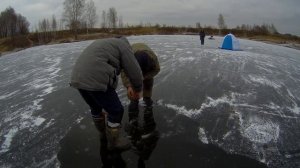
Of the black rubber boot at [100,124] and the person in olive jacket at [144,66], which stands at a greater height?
the person in olive jacket at [144,66]

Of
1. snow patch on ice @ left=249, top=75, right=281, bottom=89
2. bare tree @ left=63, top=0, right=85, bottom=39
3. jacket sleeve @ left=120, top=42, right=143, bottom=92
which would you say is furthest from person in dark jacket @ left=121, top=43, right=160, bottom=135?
bare tree @ left=63, top=0, right=85, bottom=39

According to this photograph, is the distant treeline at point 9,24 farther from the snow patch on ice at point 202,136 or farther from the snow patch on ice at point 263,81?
the snow patch on ice at point 202,136

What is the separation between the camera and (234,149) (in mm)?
3697

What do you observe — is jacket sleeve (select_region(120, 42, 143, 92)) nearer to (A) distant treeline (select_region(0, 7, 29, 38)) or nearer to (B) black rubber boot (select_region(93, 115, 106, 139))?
(B) black rubber boot (select_region(93, 115, 106, 139))

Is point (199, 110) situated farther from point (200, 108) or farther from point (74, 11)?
point (74, 11)

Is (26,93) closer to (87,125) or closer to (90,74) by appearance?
(87,125)

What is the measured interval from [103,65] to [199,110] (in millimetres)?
2262

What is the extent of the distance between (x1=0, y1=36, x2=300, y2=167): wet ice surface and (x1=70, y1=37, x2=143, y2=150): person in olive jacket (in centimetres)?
70

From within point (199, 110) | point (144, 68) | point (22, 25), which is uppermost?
point (22, 25)

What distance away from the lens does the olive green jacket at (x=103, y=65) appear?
327 centimetres

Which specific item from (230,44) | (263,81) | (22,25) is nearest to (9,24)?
(22,25)

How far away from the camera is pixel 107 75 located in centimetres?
331

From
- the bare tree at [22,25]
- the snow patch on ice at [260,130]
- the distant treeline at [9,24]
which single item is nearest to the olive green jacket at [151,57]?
the snow patch on ice at [260,130]

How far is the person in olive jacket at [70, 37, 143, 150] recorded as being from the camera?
10.8 ft
